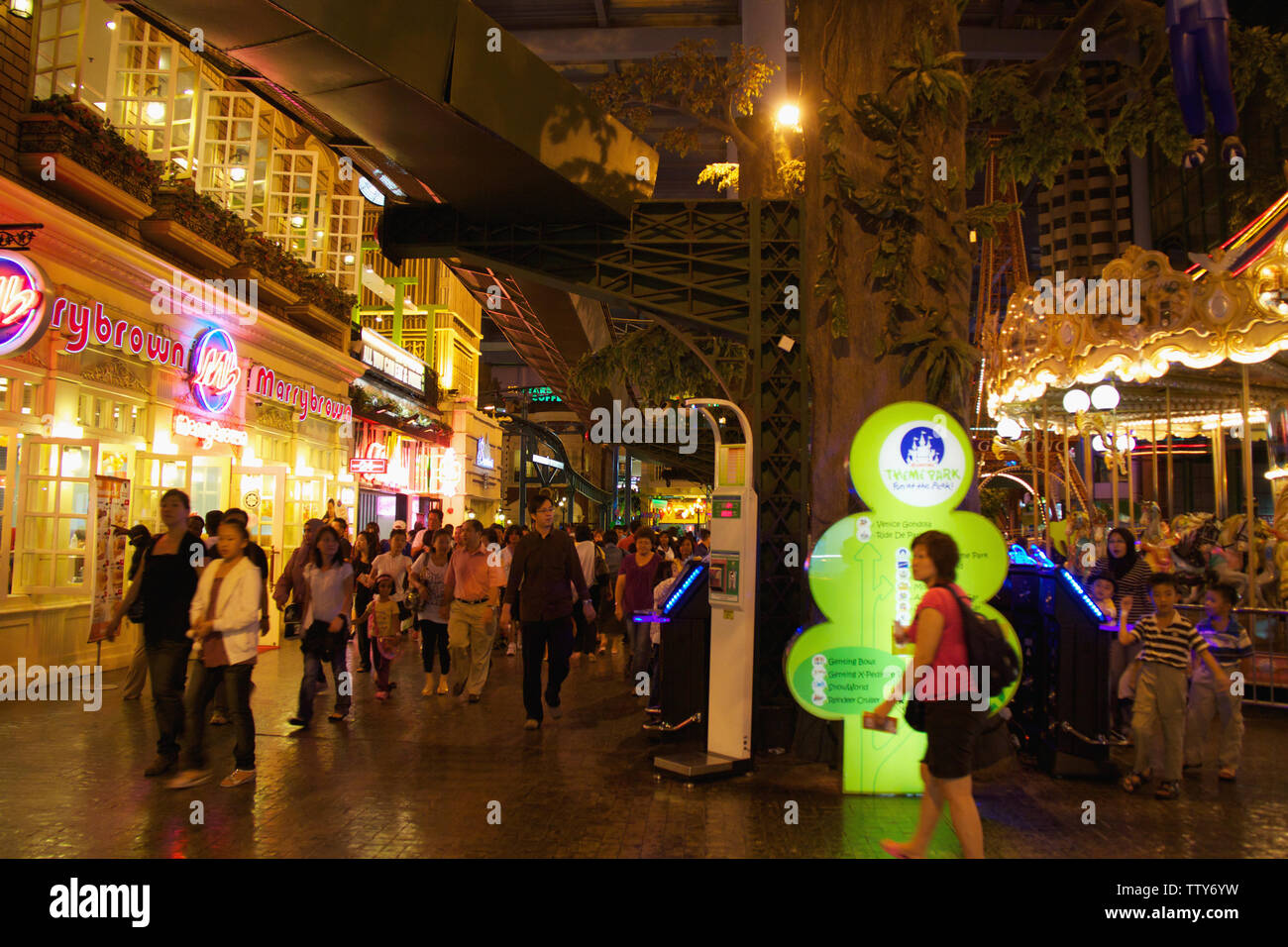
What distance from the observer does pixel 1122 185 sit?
96.1 ft

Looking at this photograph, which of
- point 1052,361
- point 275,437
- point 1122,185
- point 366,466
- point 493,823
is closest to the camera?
point 493,823

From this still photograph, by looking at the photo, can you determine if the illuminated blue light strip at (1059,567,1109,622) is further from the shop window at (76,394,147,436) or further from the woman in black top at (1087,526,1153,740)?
the shop window at (76,394,147,436)

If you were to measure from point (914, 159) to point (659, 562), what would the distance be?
595 centimetres

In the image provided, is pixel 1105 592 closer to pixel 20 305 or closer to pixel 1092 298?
pixel 1092 298

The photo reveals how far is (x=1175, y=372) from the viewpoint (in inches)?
559

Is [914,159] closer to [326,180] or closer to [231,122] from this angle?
[231,122]

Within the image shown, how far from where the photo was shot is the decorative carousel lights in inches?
409

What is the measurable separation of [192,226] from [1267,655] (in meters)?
14.4

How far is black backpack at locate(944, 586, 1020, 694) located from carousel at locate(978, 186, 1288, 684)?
23.3ft

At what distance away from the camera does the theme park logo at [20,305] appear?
8750 mm

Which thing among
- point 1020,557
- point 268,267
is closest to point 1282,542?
point 1020,557

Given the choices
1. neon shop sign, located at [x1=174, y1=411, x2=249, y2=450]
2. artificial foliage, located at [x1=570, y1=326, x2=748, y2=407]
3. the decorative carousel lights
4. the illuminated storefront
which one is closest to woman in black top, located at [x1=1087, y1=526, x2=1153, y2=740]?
the decorative carousel lights
